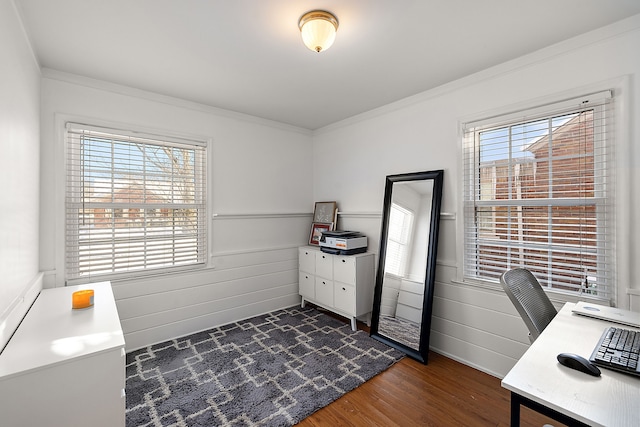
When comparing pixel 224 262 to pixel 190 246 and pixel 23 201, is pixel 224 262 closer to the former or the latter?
pixel 190 246

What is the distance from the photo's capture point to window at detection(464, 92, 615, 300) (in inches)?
74.9

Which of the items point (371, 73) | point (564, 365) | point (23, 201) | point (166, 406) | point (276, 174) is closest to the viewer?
point (564, 365)

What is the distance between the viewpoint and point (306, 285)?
3.71 meters

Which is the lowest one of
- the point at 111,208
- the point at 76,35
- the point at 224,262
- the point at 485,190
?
the point at 224,262

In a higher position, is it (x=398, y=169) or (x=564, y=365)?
(x=398, y=169)

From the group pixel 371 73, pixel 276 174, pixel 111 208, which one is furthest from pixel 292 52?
pixel 111 208

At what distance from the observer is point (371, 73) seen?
7.97ft

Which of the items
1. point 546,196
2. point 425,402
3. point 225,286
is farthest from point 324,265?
point 546,196

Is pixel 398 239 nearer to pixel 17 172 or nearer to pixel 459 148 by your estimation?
pixel 459 148

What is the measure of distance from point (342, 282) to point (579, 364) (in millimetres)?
2280

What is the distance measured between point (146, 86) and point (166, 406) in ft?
8.64

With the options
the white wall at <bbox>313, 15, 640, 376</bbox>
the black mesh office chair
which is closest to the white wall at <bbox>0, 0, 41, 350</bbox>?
the black mesh office chair

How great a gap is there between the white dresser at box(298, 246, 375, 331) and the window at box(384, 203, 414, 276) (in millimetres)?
295

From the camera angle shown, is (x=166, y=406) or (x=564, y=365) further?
(x=166, y=406)
